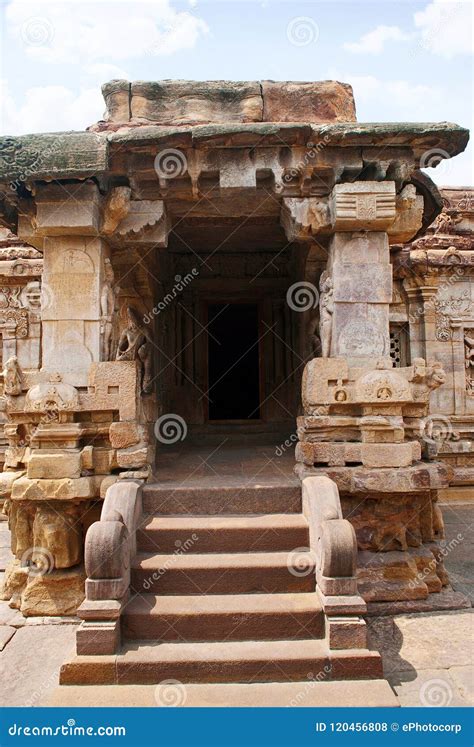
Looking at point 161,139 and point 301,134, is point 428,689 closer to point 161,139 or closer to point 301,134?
point 301,134

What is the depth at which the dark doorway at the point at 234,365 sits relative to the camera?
1138cm

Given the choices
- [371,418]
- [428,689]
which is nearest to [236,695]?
[428,689]

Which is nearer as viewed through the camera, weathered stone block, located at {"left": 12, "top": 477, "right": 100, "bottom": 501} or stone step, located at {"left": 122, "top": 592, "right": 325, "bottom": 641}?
stone step, located at {"left": 122, "top": 592, "right": 325, "bottom": 641}

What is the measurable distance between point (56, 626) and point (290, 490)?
2337mm

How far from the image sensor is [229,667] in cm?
359

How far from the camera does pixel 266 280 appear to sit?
8.74 meters

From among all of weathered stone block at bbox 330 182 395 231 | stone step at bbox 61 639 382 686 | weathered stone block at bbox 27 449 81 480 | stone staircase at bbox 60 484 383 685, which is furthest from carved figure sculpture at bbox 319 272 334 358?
stone step at bbox 61 639 382 686

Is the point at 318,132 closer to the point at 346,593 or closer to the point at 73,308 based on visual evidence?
the point at 73,308

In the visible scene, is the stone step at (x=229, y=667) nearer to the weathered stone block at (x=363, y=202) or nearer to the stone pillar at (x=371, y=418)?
the stone pillar at (x=371, y=418)

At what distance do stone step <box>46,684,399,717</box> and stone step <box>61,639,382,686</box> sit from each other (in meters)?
0.06

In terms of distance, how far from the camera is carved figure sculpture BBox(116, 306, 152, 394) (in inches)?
269

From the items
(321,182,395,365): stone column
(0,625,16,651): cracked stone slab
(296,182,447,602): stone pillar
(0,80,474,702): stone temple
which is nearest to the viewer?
(0,80,474,702): stone temple

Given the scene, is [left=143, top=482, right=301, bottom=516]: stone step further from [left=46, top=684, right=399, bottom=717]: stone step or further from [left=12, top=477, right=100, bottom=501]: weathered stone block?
[left=46, top=684, right=399, bottom=717]: stone step

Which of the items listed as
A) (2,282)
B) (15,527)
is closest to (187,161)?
(15,527)
